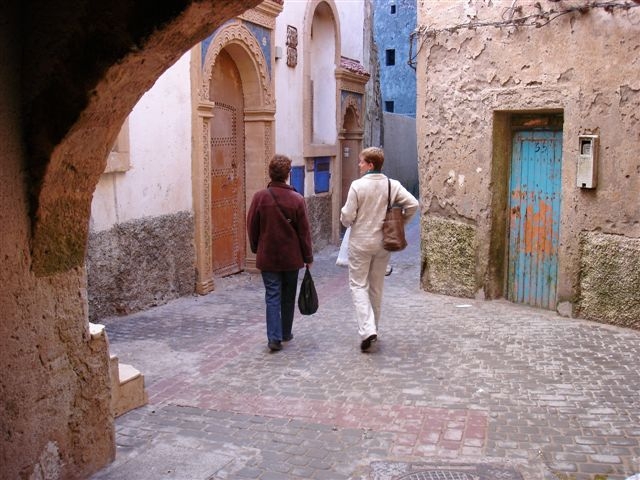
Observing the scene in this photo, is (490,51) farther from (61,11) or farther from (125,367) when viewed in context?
(61,11)

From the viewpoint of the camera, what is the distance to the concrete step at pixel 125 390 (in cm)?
491

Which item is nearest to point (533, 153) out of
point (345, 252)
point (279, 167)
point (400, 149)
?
point (345, 252)

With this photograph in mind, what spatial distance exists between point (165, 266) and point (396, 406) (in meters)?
4.32

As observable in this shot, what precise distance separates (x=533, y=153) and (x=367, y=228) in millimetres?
3042

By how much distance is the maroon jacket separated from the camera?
6559 millimetres

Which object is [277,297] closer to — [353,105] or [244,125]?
[244,125]

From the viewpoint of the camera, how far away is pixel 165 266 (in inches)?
345

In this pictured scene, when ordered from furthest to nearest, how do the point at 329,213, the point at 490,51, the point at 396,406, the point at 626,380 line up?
the point at 329,213, the point at 490,51, the point at 626,380, the point at 396,406

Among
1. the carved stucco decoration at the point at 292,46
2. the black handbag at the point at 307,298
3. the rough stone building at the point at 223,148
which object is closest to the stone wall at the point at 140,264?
the rough stone building at the point at 223,148

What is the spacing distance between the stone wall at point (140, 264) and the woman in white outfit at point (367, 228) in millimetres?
2653

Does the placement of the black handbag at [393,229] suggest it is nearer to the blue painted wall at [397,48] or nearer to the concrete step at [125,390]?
the concrete step at [125,390]

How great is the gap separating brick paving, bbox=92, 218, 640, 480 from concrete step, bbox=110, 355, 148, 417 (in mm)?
80

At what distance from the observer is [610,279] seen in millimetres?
7590

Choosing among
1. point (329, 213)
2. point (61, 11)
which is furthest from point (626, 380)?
point (329, 213)
